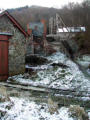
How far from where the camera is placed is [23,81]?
11773 millimetres

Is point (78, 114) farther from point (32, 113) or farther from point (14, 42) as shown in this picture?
point (14, 42)

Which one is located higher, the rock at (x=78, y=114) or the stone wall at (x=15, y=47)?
the stone wall at (x=15, y=47)

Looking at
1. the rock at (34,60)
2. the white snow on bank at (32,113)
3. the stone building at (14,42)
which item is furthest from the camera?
the rock at (34,60)

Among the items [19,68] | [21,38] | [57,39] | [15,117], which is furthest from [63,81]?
[57,39]

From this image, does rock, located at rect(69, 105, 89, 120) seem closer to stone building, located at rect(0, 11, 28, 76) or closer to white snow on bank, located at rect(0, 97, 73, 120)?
white snow on bank, located at rect(0, 97, 73, 120)

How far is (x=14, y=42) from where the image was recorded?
1315 cm

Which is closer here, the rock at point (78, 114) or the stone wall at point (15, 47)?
the rock at point (78, 114)

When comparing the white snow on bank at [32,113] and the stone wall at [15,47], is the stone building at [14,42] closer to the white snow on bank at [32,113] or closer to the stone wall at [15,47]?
the stone wall at [15,47]

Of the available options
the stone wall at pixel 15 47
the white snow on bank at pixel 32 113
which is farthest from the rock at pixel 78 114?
the stone wall at pixel 15 47

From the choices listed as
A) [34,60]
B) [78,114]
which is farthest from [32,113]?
[34,60]

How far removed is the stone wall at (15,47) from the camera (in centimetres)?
1244

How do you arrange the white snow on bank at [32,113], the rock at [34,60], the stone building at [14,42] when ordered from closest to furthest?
the white snow on bank at [32,113], the stone building at [14,42], the rock at [34,60]

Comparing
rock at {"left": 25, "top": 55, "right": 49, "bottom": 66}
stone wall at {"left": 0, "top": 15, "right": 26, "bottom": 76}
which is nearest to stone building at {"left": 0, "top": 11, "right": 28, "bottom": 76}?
stone wall at {"left": 0, "top": 15, "right": 26, "bottom": 76}

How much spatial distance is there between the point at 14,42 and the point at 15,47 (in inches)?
16.3
